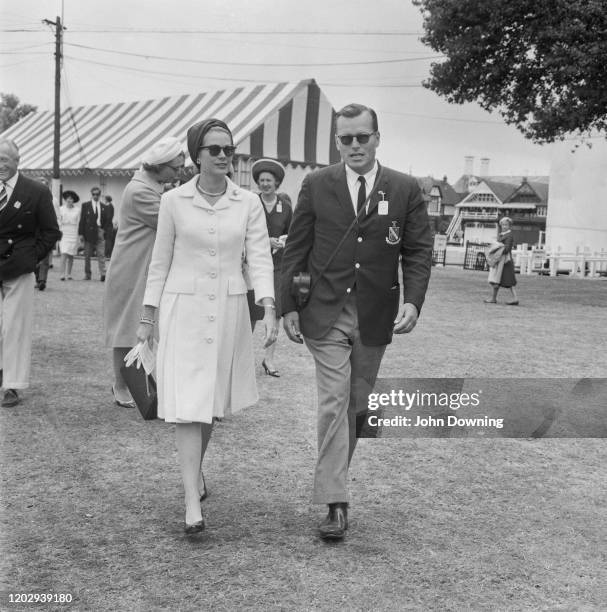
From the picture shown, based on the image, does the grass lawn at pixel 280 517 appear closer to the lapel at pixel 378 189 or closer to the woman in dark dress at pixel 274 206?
the woman in dark dress at pixel 274 206

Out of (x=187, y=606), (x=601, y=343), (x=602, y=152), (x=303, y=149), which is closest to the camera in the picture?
(x=187, y=606)

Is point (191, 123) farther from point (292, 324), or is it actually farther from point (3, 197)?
point (292, 324)

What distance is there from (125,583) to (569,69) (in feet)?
52.2

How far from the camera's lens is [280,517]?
4.22 m

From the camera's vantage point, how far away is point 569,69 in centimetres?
1681

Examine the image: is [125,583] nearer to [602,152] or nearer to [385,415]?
[385,415]

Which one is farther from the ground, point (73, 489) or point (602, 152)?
point (602, 152)

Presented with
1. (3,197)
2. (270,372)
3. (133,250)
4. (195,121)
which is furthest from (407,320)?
(195,121)

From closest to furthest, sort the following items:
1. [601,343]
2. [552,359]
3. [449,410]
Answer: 1. [449,410]
2. [552,359]
3. [601,343]

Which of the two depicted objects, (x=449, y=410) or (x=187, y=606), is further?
(x=449, y=410)

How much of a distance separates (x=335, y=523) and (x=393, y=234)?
1.42m

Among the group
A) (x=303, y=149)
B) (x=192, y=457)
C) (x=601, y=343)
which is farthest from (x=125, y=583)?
(x=303, y=149)

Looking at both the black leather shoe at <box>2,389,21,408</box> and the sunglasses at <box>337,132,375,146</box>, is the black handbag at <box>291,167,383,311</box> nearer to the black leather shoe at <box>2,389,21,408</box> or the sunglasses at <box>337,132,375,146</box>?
A: the sunglasses at <box>337,132,375,146</box>

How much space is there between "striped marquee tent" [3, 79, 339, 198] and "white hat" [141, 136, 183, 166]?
17.4 m
